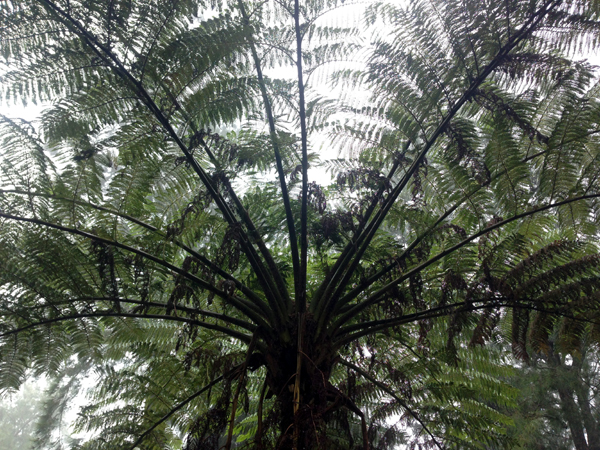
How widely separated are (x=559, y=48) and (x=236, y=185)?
5.76 ft

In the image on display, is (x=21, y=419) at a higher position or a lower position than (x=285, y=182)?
higher

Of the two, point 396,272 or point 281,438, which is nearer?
point 281,438

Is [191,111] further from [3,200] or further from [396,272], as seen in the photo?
[396,272]

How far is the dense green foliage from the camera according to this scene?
53.7 inches

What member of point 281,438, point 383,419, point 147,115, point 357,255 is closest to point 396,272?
point 357,255

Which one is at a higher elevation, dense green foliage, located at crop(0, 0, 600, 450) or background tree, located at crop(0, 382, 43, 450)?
background tree, located at crop(0, 382, 43, 450)

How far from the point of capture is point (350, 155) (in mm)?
1839

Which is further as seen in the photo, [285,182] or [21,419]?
[21,419]

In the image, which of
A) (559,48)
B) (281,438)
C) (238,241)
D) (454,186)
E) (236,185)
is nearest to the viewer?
(281,438)

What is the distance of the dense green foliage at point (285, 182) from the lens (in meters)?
1.36

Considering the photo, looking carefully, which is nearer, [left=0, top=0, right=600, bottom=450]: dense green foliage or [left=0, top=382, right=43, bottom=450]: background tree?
[left=0, top=0, right=600, bottom=450]: dense green foliage

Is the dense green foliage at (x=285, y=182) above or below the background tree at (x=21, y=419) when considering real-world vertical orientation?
below

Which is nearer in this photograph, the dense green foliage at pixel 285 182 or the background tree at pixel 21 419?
the dense green foliage at pixel 285 182

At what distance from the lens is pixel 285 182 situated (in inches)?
62.9
